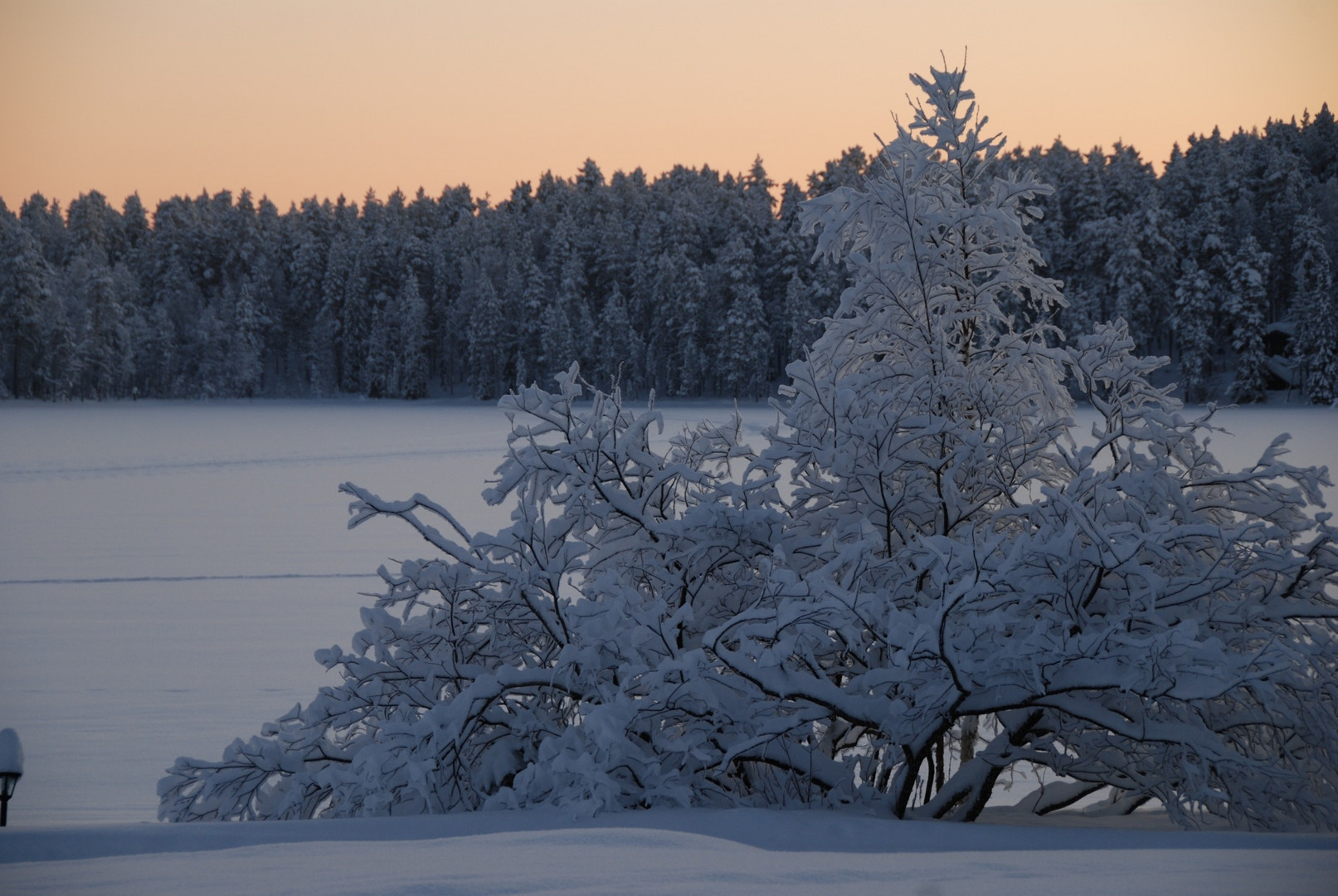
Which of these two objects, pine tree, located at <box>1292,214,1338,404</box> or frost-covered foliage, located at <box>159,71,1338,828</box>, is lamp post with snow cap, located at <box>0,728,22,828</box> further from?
pine tree, located at <box>1292,214,1338,404</box>

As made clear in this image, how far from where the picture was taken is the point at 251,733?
10.1 m

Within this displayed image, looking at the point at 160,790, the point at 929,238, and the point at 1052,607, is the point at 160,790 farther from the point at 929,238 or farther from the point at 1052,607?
the point at 929,238

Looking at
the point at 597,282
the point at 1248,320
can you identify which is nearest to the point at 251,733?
Result: the point at 1248,320

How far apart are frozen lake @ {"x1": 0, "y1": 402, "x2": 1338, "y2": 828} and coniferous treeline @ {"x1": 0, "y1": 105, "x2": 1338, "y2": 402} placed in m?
36.7

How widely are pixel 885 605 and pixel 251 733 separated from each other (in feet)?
22.1

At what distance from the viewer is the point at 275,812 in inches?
229

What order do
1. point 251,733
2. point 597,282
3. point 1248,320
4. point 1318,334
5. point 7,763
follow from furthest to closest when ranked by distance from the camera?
point 597,282, point 1248,320, point 1318,334, point 251,733, point 7,763

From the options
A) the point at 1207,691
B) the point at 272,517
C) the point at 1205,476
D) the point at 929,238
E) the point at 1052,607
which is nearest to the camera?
the point at 1207,691

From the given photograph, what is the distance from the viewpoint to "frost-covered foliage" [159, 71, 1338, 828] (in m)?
5.12

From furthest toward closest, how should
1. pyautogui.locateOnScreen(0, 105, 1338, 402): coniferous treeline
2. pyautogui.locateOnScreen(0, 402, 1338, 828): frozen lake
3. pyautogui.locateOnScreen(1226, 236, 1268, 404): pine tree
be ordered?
pyautogui.locateOnScreen(0, 105, 1338, 402): coniferous treeline < pyautogui.locateOnScreen(1226, 236, 1268, 404): pine tree < pyautogui.locateOnScreen(0, 402, 1338, 828): frozen lake

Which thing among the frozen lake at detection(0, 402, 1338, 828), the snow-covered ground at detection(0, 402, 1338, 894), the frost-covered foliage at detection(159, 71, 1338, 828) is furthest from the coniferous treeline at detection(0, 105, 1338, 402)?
the frost-covered foliage at detection(159, 71, 1338, 828)

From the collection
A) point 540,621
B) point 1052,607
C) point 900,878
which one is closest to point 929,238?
point 1052,607

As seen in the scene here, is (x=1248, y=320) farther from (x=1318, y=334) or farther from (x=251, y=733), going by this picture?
(x=251, y=733)

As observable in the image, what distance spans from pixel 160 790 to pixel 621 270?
316 ft
